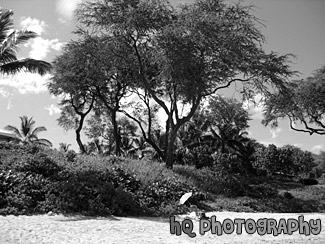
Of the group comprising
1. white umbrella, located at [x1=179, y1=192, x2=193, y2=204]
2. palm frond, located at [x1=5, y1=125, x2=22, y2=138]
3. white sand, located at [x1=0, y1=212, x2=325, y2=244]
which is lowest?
white sand, located at [x1=0, y1=212, x2=325, y2=244]

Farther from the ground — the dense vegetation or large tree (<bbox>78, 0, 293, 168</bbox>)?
large tree (<bbox>78, 0, 293, 168</bbox>)

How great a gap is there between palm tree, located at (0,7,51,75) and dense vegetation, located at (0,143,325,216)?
3.71m

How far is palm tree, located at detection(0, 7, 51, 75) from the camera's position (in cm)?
1731

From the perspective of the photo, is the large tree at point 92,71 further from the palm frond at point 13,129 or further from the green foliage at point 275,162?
the green foliage at point 275,162

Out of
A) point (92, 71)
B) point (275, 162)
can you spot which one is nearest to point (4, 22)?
point (92, 71)

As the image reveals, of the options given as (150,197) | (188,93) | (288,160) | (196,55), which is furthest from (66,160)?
(288,160)

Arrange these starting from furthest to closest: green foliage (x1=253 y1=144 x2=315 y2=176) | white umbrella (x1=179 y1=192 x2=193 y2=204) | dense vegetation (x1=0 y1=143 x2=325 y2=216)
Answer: green foliage (x1=253 y1=144 x2=315 y2=176), white umbrella (x1=179 y1=192 x2=193 y2=204), dense vegetation (x1=0 y1=143 x2=325 y2=216)

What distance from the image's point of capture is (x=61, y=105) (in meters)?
32.9

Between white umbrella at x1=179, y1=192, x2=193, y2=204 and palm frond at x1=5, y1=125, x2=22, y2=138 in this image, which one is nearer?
white umbrella at x1=179, y1=192, x2=193, y2=204

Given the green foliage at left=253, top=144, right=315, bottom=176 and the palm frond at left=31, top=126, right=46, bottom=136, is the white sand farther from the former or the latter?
the palm frond at left=31, top=126, right=46, bottom=136

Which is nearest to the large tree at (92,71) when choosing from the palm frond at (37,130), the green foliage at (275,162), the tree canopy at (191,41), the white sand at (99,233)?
the tree canopy at (191,41)

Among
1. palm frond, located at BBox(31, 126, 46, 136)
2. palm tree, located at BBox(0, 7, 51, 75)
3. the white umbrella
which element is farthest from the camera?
palm frond, located at BBox(31, 126, 46, 136)

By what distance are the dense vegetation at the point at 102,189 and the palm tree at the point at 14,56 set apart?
371cm

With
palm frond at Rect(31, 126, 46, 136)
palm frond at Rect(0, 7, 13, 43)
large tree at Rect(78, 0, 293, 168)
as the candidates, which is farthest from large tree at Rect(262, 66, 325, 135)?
palm frond at Rect(31, 126, 46, 136)
